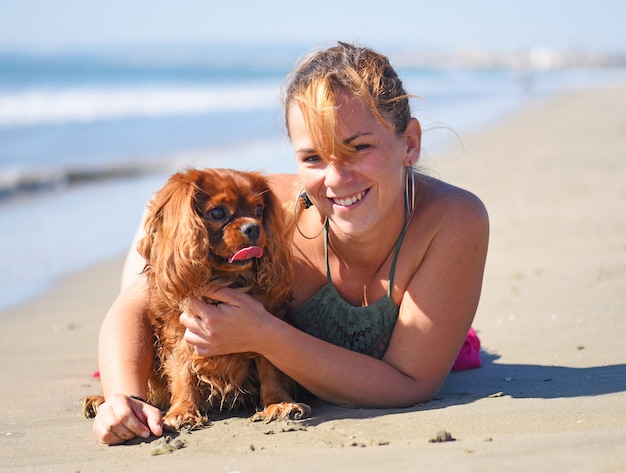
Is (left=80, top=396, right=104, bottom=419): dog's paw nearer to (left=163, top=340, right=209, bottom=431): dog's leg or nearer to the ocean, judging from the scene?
(left=163, top=340, right=209, bottom=431): dog's leg

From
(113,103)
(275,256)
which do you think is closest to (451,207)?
(275,256)

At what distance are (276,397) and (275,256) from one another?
21.5 inches

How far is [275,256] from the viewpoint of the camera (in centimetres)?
326

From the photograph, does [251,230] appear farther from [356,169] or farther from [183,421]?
[183,421]

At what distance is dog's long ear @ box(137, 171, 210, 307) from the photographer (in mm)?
3029

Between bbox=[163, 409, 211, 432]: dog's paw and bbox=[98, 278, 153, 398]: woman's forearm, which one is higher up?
bbox=[98, 278, 153, 398]: woman's forearm

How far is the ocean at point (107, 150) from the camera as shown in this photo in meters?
7.33

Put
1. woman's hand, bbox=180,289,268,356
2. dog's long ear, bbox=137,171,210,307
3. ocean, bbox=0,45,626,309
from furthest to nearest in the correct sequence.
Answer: ocean, bbox=0,45,626,309 < woman's hand, bbox=180,289,268,356 < dog's long ear, bbox=137,171,210,307

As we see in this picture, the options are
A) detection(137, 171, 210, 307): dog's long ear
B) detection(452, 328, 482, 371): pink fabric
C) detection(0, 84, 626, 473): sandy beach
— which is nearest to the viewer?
detection(0, 84, 626, 473): sandy beach

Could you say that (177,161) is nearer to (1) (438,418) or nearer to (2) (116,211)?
(2) (116,211)

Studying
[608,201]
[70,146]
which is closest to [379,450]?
[608,201]

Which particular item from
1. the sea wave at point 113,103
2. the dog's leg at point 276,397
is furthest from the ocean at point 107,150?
the dog's leg at point 276,397

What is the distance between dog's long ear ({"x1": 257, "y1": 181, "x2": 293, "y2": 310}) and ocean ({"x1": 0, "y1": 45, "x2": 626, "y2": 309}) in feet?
1.27

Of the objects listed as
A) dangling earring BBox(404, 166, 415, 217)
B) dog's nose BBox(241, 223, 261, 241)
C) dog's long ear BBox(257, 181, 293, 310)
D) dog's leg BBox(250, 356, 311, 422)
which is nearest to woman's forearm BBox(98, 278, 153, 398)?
dog's leg BBox(250, 356, 311, 422)
